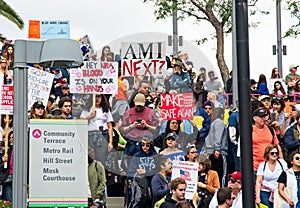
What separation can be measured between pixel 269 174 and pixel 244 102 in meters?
4.98

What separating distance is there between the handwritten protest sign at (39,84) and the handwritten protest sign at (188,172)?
2238 mm

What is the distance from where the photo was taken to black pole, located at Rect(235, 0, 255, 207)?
20.4 feet

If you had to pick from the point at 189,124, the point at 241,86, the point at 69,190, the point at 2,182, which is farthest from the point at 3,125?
the point at 241,86

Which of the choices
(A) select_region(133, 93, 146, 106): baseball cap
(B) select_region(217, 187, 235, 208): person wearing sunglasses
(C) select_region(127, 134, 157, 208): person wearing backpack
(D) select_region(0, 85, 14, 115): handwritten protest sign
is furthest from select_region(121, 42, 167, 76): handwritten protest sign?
(B) select_region(217, 187, 235, 208): person wearing sunglasses

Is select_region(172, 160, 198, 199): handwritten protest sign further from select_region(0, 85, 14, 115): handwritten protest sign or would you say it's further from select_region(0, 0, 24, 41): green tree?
select_region(0, 0, 24, 41): green tree

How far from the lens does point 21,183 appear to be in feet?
28.2

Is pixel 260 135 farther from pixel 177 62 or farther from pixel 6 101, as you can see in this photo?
pixel 6 101

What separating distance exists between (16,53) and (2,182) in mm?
3868

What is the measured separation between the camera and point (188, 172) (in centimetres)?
1141

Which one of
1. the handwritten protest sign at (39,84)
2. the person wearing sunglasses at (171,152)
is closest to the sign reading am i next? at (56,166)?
the person wearing sunglasses at (171,152)

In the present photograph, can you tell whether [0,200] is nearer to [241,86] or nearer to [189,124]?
[189,124]

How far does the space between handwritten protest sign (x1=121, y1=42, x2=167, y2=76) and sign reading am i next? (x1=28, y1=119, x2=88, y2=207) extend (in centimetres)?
138

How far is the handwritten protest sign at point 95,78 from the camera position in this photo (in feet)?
41.9

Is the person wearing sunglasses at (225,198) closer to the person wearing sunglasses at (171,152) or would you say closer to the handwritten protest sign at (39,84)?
the person wearing sunglasses at (171,152)
